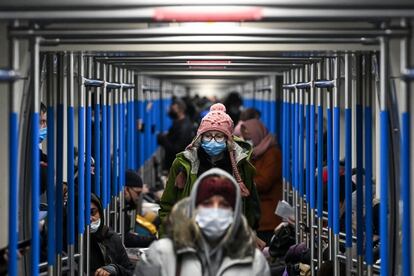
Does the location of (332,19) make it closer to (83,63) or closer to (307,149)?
(83,63)

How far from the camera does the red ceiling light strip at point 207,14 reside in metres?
4.91

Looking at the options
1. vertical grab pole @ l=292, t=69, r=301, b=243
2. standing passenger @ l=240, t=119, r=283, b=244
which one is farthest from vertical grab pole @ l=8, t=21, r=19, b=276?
standing passenger @ l=240, t=119, r=283, b=244

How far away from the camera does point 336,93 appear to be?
22.7 feet

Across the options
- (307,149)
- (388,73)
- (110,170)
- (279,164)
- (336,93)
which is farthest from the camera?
(279,164)

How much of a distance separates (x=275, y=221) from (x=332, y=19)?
18.1ft

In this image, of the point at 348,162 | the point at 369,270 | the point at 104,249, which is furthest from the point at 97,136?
the point at 369,270

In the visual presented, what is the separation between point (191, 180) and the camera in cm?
692

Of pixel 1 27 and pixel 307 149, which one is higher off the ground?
pixel 1 27

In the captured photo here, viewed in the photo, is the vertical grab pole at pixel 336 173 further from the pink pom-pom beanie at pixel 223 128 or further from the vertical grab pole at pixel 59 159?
the vertical grab pole at pixel 59 159

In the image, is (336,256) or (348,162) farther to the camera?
(336,256)

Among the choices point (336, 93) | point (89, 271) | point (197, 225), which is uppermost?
point (336, 93)

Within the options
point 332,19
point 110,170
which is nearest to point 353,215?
point 332,19

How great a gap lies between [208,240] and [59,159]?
1.90 m

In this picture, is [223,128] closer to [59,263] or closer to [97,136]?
[59,263]
